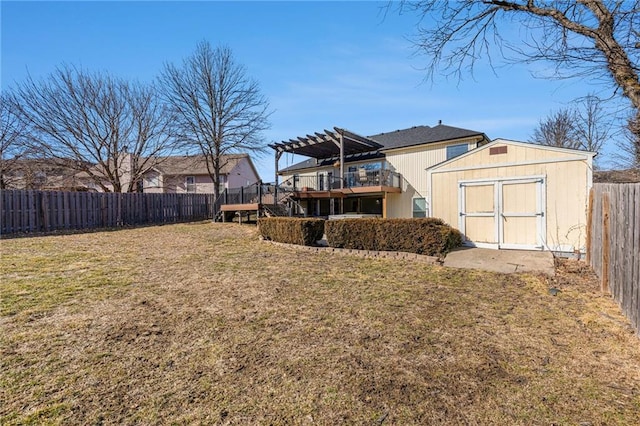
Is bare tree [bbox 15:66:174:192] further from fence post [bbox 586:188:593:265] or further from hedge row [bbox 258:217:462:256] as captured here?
fence post [bbox 586:188:593:265]

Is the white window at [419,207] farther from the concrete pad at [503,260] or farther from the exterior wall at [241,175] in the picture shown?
the exterior wall at [241,175]

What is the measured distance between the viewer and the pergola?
16098mm

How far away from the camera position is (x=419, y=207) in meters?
16.6

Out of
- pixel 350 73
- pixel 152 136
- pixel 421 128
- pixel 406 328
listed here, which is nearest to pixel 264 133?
pixel 152 136

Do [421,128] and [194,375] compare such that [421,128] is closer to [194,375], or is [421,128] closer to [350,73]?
[350,73]

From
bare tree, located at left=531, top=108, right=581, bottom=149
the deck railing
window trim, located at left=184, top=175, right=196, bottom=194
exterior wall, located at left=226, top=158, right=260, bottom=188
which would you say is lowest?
the deck railing

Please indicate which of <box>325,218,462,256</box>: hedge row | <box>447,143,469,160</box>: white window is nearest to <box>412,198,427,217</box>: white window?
<box>447,143,469,160</box>: white window

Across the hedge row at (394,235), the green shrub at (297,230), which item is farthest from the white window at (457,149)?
the green shrub at (297,230)

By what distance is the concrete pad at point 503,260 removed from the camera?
6.95 metres

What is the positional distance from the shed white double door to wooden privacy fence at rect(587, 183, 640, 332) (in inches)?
91.0

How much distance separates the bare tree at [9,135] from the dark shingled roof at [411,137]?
1628 cm

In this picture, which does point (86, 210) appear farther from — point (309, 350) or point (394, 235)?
point (309, 350)

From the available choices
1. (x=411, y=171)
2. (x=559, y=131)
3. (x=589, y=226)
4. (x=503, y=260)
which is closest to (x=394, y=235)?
(x=503, y=260)

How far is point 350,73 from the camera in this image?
33.1 ft
